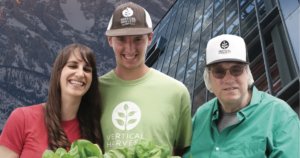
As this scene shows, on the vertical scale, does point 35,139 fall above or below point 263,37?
below

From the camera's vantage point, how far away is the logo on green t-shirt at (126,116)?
3158 millimetres

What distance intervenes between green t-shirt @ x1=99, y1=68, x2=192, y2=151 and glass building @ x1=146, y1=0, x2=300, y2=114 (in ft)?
18.8

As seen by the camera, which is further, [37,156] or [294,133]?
[37,156]

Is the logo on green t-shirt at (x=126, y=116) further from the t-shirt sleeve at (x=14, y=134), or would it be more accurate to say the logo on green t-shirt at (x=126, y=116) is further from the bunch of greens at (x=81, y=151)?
the bunch of greens at (x=81, y=151)

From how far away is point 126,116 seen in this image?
3176mm

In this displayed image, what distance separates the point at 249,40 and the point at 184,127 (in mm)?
11693

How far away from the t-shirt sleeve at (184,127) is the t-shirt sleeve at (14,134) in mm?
1053

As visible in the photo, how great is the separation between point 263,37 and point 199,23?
10.1 m

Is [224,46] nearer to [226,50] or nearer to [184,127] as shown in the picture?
[226,50]

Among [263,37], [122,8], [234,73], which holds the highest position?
[263,37]

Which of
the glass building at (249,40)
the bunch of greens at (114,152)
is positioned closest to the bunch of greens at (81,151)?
the bunch of greens at (114,152)

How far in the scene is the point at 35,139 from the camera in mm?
3010

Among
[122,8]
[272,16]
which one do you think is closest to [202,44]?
[272,16]

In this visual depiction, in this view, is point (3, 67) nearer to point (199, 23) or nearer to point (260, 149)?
point (199, 23)
